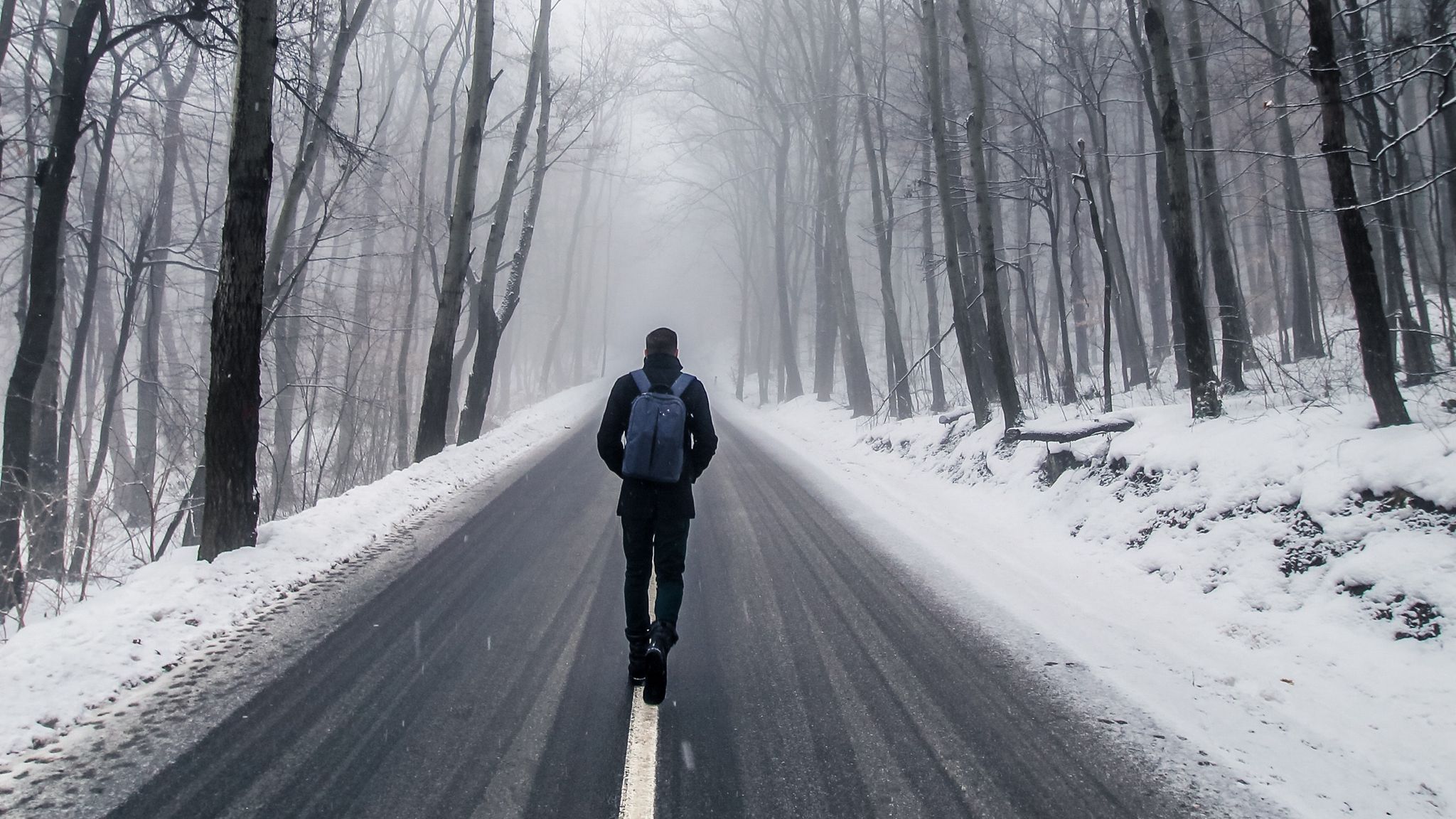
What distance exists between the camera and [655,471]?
4.31m

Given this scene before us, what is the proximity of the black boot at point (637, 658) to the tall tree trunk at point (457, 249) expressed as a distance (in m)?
9.57

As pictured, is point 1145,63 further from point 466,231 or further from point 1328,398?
point 466,231

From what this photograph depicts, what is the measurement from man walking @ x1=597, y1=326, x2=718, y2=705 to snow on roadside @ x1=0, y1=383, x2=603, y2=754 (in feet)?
8.91

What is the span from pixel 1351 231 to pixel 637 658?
674 centimetres

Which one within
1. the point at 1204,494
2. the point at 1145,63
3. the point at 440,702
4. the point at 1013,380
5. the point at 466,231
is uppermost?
the point at 1145,63

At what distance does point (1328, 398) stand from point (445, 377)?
12.3m

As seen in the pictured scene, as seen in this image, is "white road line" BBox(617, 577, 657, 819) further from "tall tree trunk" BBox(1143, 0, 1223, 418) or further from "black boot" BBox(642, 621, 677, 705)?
"tall tree trunk" BBox(1143, 0, 1223, 418)

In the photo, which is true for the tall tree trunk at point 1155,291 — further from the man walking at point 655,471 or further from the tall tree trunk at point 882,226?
the man walking at point 655,471

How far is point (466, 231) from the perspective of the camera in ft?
43.1

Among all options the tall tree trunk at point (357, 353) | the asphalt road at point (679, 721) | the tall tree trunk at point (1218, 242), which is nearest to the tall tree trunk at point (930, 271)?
the tall tree trunk at point (1218, 242)

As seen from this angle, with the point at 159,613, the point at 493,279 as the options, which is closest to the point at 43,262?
the point at 159,613

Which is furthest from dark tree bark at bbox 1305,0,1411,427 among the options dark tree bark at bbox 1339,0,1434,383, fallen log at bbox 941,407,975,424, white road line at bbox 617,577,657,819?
fallen log at bbox 941,407,975,424

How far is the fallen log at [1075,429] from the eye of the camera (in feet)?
28.4

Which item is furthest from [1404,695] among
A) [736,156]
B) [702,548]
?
[736,156]
